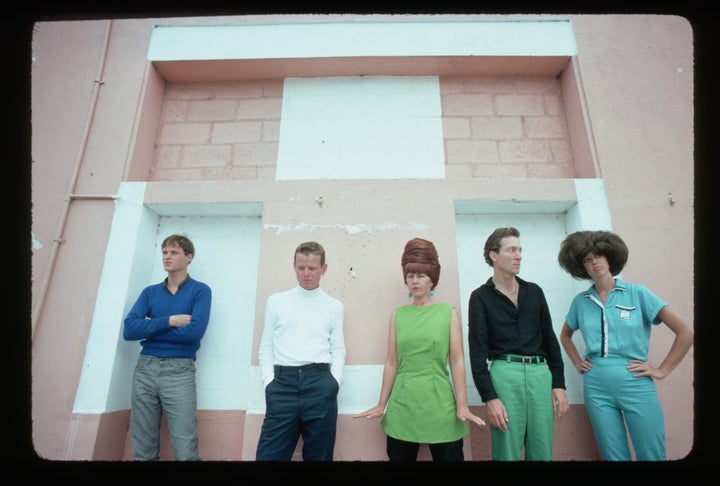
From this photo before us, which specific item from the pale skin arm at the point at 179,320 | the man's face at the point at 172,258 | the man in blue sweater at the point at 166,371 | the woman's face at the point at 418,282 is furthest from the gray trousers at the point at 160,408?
the woman's face at the point at 418,282

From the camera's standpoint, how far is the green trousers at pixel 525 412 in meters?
2.53

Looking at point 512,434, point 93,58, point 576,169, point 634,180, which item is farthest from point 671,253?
point 93,58

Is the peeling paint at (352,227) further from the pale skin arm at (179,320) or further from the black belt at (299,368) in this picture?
the black belt at (299,368)

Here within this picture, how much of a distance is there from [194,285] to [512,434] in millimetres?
2495

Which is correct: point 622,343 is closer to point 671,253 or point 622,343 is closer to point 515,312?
point 515,312

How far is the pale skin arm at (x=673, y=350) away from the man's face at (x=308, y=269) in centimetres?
210

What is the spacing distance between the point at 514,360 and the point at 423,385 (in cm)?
59

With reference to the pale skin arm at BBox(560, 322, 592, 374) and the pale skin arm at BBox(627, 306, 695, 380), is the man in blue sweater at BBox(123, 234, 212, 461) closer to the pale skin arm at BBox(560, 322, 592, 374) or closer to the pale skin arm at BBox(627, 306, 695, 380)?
the pale skin arm at BBox(560, 322, 592, 374)

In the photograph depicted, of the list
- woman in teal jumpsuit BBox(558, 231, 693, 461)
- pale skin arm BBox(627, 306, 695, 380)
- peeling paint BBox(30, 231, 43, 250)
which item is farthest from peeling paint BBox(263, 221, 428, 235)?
peeling paint BBox(30, 231, 43, 250)

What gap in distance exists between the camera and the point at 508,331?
107 inches

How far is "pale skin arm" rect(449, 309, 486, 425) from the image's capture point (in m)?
2.59

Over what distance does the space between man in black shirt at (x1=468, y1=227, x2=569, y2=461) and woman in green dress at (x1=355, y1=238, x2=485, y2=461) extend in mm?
140

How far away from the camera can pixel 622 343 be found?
8.87ft

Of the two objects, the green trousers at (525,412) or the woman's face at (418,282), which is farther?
the woman's face at (418,282)
